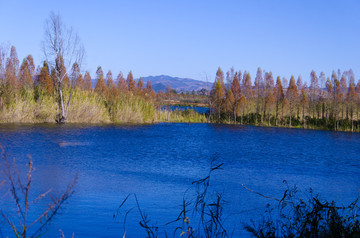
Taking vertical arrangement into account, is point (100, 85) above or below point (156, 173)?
above

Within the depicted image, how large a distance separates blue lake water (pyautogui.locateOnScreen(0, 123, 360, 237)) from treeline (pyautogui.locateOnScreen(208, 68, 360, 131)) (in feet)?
32.1

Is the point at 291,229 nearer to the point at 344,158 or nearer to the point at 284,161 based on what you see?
the point at 284,161

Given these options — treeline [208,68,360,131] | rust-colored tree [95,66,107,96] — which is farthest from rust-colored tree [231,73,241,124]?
rust-colored tree [95,66,107,96]

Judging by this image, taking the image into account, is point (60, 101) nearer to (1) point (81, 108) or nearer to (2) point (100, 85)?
(1) point (81, 108)

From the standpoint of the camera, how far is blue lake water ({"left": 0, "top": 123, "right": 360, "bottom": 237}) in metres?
5.26

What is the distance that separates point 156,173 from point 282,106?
19.8 m

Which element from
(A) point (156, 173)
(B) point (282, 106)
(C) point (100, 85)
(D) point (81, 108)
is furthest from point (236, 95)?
(A) point (156, 173)

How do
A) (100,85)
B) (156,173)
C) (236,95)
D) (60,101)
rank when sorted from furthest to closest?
1. (100,85)
2. (236,95)
3. (60,101)
4. (156,173)

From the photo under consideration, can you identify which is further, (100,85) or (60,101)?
(100,85)

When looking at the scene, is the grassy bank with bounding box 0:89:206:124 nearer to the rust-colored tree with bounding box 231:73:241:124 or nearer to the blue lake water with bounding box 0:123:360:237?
the blue lake water with bounding box 0:123:360:237

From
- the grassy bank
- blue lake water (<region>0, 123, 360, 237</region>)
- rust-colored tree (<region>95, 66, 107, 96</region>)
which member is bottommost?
blue lake water (<region>0, 123, 360, 237</region>)

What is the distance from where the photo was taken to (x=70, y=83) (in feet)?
74.4

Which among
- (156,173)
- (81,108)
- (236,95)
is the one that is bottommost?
(156,173)

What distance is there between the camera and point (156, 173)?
8.29 meters
